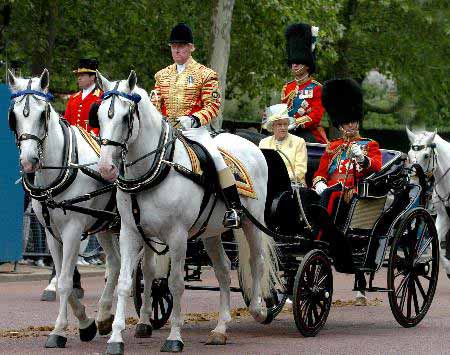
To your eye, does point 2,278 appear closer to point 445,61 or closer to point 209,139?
point 209,139

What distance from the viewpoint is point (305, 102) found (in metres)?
14.7

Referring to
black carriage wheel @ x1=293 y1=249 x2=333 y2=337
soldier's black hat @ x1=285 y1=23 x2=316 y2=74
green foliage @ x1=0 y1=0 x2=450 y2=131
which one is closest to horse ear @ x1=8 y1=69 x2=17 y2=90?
black carriage wheel @ x1=293 y1=249 x2=333 y2=337

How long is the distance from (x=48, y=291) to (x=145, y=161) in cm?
557

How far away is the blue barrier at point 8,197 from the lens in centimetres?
2012

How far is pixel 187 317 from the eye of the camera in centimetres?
1392

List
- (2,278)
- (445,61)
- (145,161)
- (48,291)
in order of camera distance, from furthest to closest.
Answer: (445,61)
(2,278)
(48,291)
(145,161)

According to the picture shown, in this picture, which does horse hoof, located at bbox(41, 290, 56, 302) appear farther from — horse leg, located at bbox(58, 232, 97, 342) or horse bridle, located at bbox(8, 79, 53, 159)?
horse bridle, located at bbox(8, 79, 53, 159)

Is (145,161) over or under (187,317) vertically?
over

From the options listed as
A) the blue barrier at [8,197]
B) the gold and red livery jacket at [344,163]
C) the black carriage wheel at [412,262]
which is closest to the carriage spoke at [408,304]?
the black carriage wheel at [412,262]

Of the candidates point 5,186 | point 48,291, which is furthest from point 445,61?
point 48,291

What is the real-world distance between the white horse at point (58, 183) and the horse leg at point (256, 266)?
1.22m

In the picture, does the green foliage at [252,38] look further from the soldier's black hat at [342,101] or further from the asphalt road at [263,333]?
the soldier's black hat at [342,101]

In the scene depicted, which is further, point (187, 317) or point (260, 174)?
point (187, 317)

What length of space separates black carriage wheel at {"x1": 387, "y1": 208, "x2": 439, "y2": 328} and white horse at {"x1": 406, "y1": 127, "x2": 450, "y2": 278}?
510cm
